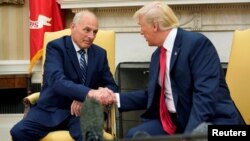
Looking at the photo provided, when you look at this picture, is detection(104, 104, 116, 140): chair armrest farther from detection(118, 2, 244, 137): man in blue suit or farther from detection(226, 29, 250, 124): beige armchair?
detection(226, 29, 250, 124): beige armchair

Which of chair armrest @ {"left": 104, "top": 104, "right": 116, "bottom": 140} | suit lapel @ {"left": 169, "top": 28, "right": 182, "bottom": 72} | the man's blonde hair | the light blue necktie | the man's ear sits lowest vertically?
chair armrest @ {"left": 104, "top": 104, "right": 116, "bottom": 140}

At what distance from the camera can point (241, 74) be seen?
9.04 ft

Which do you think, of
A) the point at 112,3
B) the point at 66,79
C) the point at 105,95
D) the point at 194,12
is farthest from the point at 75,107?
the point at 194,12

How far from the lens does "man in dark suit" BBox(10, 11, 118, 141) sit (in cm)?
274

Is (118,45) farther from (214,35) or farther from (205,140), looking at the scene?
(205,140)

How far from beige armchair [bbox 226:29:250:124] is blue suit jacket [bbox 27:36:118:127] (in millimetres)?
771

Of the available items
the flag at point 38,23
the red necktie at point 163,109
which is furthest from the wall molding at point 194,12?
the red necktie at point 163,109

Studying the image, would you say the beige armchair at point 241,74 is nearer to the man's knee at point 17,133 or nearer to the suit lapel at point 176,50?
the suit lapel at point 176,50

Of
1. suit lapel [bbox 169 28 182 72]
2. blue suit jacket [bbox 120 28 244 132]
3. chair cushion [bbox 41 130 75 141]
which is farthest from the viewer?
chair cushion [bbox 41 130 75 141]

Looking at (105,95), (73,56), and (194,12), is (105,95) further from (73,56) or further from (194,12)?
(194,12)

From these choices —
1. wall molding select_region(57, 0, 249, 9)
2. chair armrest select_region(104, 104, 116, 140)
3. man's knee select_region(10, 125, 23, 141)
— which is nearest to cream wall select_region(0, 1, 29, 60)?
wall molding select_region(57, 0, 249, 9)

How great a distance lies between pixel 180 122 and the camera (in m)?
2.35

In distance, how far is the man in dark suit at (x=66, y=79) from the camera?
2738 mm

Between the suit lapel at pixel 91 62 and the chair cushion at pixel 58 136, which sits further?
the suit lapel at pixel 91 62
